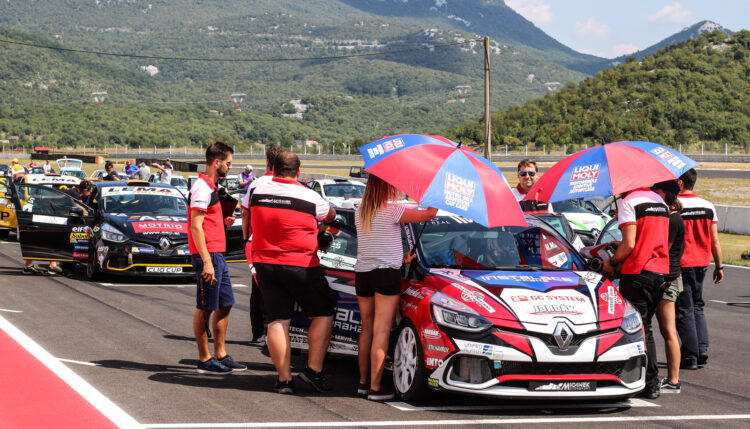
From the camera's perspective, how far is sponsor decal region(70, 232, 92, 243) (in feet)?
50.9

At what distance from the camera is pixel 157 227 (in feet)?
49.8

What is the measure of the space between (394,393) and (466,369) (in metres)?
0.87

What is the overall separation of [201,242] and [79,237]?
8.16m

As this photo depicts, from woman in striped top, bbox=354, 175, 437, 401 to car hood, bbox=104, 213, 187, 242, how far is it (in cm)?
826

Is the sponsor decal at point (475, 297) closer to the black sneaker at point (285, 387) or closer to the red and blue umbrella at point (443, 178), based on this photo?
the red and blue umbrella at point (443, 178)

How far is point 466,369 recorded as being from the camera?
274 inches

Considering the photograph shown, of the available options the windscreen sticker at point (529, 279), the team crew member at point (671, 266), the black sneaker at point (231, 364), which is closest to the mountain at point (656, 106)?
the team crew member at point (671, 266)

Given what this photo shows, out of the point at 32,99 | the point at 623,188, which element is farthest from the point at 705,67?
the point at 32,99

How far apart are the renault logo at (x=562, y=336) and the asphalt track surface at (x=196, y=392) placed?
→ 1.76 ft

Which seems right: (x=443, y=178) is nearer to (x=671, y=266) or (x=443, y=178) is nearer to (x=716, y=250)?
(x=671, y=266)

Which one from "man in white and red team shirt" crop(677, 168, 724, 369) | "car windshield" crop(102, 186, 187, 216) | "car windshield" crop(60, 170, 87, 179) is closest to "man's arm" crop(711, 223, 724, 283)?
"man in white and red team shirt" crop(677, 168, 724, 369)

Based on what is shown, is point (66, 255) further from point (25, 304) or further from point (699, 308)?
point (699, 308)

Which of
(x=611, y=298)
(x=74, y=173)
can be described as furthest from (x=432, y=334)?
(x=74, y=173)

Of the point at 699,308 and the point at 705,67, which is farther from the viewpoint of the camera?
the point at 705,67
